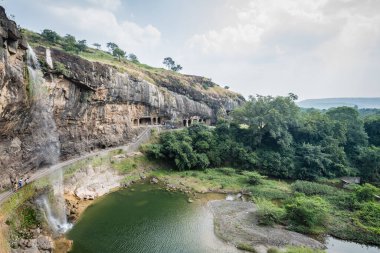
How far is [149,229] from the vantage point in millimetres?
21500

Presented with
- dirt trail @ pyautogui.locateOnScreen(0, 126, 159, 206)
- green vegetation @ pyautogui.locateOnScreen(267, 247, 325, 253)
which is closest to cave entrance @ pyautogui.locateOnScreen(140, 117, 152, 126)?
dirt trail @ pyautogui.locateOnScreen(0, 126, 159, 206)

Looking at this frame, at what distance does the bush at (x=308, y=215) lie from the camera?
22250mm

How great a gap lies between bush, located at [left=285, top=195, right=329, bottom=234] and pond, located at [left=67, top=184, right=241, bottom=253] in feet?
23.9

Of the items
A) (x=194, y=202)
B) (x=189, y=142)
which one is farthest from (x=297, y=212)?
(x=189, y=142)

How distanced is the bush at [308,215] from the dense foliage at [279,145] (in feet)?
46.7

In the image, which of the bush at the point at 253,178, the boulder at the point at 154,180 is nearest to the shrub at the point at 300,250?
the bush at the point at 253,178

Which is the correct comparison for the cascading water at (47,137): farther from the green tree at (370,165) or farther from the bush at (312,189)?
the green tree at (370,165)

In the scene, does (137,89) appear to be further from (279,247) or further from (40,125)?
(279,247)

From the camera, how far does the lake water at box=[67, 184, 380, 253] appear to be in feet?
62.0

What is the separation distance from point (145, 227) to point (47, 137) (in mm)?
14171

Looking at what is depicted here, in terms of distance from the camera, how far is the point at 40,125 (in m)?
24.5

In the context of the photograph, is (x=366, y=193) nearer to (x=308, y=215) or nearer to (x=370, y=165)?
(x=308, y=215)

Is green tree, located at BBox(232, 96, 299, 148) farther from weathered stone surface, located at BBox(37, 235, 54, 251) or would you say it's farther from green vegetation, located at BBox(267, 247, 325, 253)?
weathered stone surface, located at BBox(37, 235, 54, 251)

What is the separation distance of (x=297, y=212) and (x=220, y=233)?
24.6 ft
